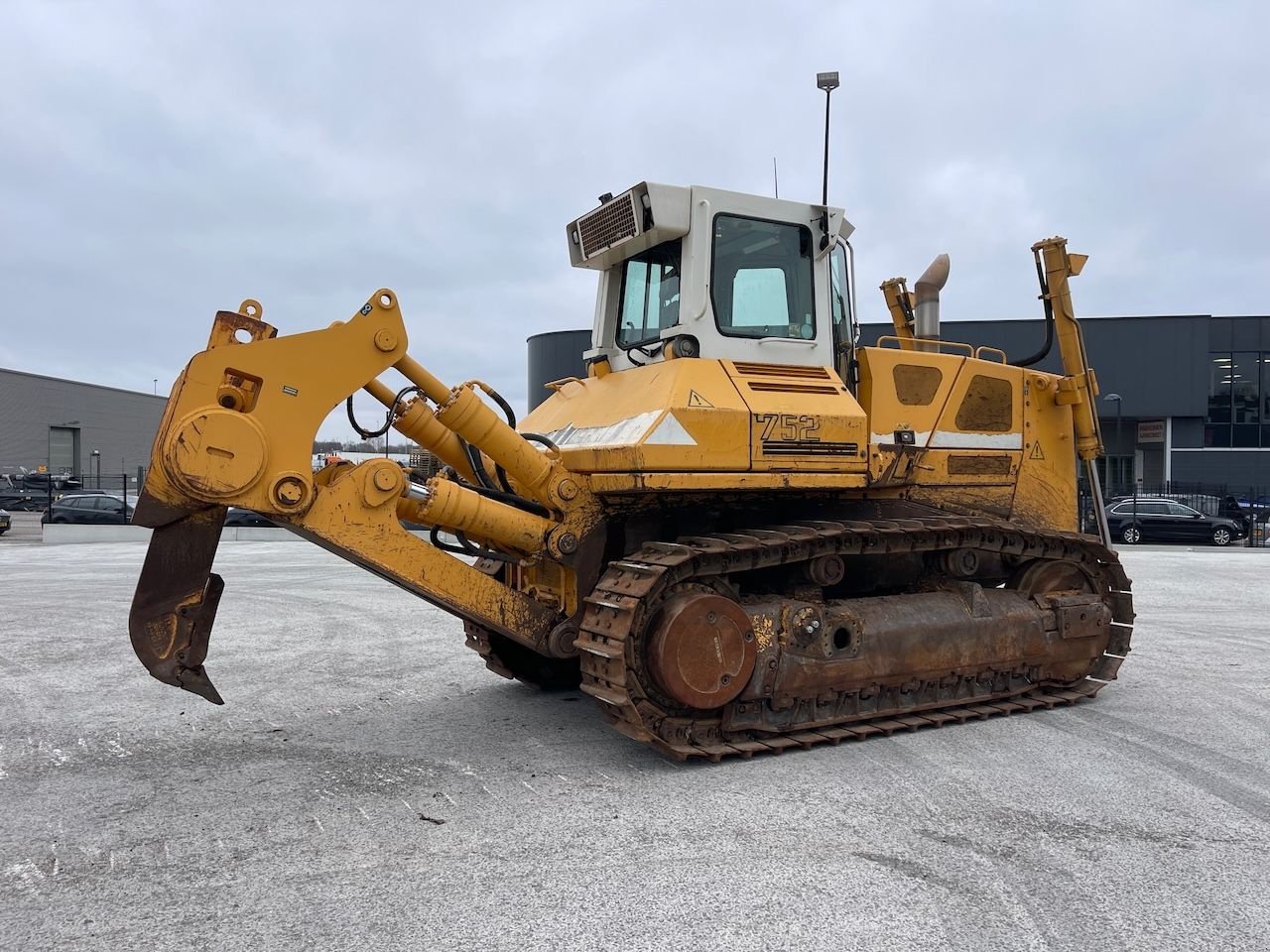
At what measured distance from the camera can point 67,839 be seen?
4.03m

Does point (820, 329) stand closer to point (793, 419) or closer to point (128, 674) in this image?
point (793, 419)

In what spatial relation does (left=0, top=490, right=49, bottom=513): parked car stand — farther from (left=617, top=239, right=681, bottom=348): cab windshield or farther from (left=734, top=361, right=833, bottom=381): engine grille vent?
(left=734, top=361, right=833, bottom=381): engine grille vent

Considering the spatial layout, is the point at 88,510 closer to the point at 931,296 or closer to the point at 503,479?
the point at 503,479

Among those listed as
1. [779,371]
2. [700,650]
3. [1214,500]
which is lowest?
[700,650]

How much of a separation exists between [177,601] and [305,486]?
34.3 inches

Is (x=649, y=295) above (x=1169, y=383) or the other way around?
the other way around

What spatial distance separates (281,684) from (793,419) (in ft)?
14.4

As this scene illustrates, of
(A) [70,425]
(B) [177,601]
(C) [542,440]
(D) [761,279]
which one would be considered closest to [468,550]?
(C) [542,440]

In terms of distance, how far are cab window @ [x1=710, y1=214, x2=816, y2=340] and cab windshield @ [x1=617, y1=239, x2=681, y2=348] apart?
0.32 metres

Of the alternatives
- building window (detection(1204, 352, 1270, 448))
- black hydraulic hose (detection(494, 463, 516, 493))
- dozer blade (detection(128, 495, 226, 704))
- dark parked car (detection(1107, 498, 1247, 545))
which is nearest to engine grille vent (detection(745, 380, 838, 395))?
black hydraulic hose (detection(494, 463, 516, 493))

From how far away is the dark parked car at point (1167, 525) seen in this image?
79.2ft

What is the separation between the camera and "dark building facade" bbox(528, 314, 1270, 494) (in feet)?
113

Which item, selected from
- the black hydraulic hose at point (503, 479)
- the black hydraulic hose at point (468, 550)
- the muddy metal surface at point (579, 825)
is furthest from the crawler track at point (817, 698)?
the black hydraulic hose at point (503, 479)

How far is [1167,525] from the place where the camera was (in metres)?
24.4
